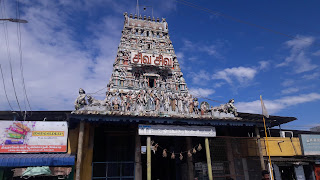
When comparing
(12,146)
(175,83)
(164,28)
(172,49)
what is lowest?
(12,146)

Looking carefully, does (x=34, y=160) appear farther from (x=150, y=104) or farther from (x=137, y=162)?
(x=150, y=104)

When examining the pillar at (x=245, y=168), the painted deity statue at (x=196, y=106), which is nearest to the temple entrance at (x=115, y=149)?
the painted deity statue at (x=196, y=106)

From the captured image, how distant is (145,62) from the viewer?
2320cm

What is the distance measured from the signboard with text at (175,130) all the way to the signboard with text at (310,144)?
10.0 metres

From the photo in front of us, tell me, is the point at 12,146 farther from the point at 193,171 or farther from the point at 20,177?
the point at 193,171

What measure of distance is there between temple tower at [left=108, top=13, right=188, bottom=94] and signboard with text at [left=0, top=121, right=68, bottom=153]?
715 centimetres

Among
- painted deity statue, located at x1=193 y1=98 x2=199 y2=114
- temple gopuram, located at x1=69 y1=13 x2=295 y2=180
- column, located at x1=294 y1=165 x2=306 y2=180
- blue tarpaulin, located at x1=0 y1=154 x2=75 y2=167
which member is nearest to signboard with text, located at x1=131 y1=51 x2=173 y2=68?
temple gopuram, located at x1=69 y1=13 x2=295 y2=180

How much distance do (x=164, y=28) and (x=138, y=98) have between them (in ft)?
46.8

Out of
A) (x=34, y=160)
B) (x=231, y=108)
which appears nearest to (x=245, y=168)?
(x=231, y=108)

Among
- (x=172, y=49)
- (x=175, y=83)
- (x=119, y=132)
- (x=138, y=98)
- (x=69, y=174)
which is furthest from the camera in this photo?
(x=172, y=49)

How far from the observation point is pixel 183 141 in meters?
18.8

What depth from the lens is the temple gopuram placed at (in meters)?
14.5

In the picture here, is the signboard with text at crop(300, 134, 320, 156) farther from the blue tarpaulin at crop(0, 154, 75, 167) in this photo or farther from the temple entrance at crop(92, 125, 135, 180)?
the blue tarpaulin at crop(0, 154, 75, 167)

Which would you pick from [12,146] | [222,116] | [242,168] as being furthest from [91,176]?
[242,168]
